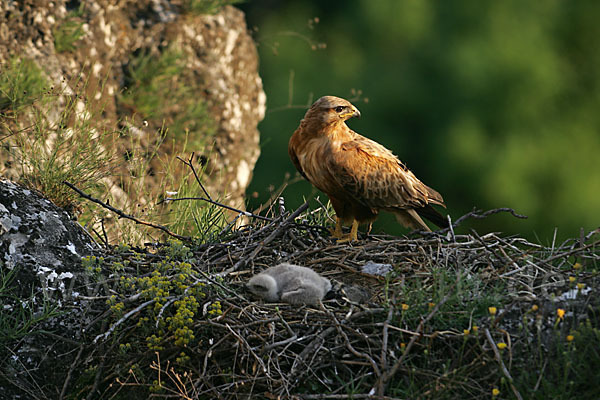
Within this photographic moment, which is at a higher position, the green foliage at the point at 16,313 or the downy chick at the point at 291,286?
the downy chick at the point at 291,286

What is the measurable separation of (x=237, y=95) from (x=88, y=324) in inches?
167

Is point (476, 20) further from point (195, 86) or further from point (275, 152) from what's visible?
point (195, 86)

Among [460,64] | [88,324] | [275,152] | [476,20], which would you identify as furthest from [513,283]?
[476,20]

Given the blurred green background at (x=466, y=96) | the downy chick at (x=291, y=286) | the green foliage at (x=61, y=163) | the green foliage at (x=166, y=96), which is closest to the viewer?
the downy chick at (x=291, y=286)

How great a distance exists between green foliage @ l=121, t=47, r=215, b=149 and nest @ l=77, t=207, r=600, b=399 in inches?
119

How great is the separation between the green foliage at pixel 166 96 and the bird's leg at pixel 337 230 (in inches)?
80.0

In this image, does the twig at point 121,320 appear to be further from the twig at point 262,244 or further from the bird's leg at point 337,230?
the bird's leg at point 337,230

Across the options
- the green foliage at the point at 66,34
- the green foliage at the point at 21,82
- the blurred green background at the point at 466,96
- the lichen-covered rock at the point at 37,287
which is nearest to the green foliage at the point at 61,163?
the lichen-covered rock at the point at 37,287

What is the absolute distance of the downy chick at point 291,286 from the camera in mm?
3426

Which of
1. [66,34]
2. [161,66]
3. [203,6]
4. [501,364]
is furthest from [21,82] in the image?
[501,364]

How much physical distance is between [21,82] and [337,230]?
2374 millimetres

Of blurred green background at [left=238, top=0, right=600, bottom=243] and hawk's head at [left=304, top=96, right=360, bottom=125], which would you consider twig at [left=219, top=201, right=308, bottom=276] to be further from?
blurred green background at [left=238, top=0, right=600, bottom=243]

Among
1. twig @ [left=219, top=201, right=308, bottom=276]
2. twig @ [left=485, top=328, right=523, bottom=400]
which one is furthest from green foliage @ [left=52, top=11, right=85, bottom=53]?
twig @ [left=485, top=328, right=523, bottom=400]

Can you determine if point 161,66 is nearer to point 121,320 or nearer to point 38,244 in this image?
point 38,244
